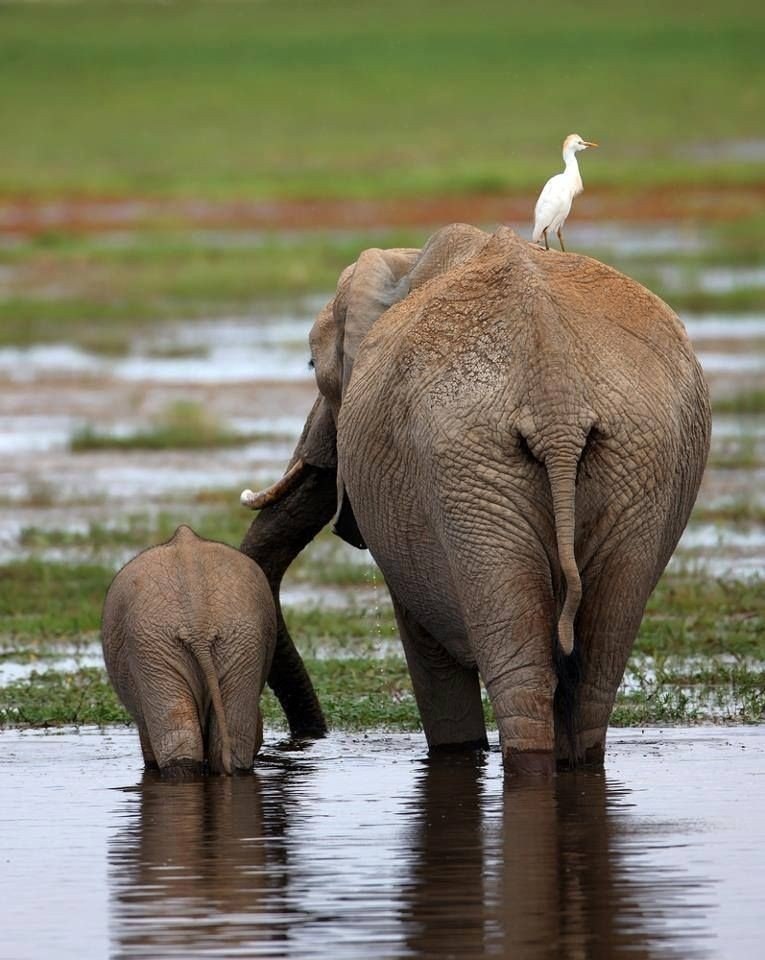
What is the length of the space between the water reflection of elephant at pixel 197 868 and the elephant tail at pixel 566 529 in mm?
982

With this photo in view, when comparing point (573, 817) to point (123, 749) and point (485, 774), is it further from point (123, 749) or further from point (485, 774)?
point (123, 749)

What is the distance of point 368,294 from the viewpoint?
8.13 meters

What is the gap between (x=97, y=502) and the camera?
14.9 metres

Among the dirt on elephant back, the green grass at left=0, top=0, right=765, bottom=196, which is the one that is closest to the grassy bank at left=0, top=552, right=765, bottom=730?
the dirt on elephant back

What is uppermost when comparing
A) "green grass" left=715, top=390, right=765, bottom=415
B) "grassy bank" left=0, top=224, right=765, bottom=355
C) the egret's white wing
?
"grassy bank" left=0, top=224, right=765, bottom=355

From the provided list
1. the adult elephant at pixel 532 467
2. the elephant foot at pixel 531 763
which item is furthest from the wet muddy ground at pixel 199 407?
the elephant foot at pixel 531 763

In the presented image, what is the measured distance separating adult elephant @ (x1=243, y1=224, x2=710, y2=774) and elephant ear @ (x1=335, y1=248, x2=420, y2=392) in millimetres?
455

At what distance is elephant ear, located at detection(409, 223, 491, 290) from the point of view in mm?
7852

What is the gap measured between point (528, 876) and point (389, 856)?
0.46 meters

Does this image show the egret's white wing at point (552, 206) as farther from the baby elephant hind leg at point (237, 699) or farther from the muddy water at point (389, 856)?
the muddy water at point (389, 856)

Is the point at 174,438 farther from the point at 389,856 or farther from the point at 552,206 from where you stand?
the point at 389,856

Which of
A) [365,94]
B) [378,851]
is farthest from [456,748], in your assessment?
[365,94]

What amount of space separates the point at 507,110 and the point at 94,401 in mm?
40754

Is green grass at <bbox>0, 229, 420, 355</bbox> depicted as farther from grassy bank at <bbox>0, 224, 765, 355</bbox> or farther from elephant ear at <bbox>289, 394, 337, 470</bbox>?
elephant ear at <bbox>289, 394, 337, 470</bbox>
